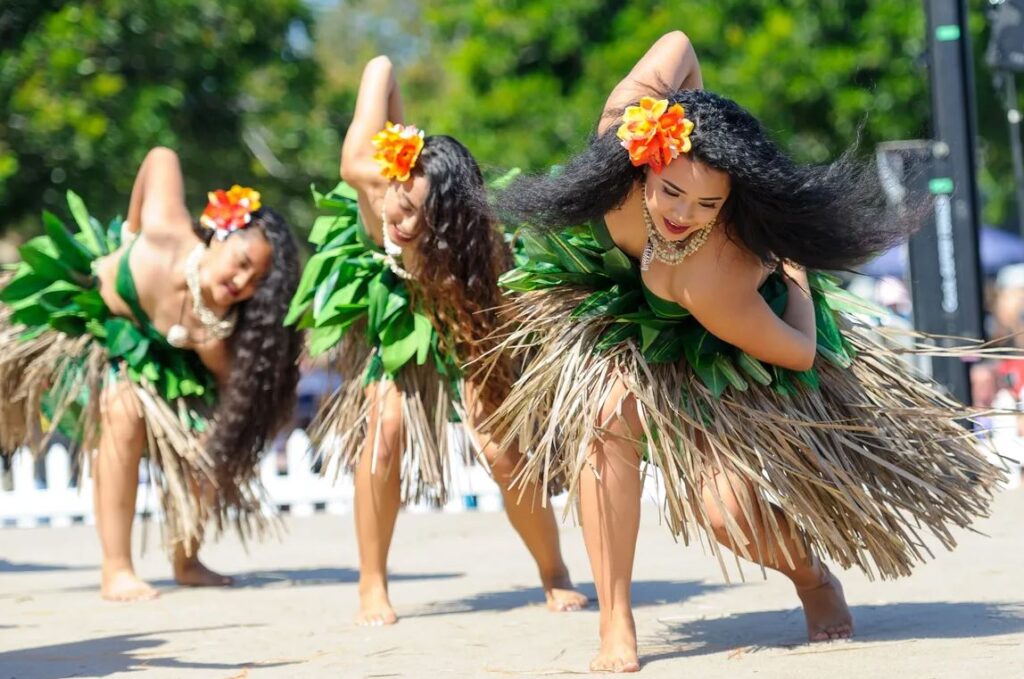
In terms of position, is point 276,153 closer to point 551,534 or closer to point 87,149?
point 87,149

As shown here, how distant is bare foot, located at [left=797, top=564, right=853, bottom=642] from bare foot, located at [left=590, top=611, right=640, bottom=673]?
0.44 metres

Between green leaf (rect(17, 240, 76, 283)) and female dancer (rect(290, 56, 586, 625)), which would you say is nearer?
female dancer (rect(290, 56, 586, 625))

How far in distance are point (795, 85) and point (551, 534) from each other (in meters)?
9.59

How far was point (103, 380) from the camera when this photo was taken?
4.82m

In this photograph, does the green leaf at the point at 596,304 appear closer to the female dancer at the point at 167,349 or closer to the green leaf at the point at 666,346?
the green leaf at the point at 666,346

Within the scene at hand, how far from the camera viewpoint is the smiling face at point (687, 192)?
9.86 ft

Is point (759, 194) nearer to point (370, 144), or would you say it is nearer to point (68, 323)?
point (370, 144)

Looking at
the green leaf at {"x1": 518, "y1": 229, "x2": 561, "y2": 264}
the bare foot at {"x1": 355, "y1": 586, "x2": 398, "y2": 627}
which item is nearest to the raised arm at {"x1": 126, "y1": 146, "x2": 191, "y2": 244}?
the bare foot at {"x1": 355, "y1": 586, "x2": 398, "y2": 627}

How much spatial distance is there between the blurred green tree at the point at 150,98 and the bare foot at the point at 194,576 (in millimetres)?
5213

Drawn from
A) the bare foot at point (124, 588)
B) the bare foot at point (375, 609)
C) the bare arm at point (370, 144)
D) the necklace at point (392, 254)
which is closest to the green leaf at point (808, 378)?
the necklace at point (392, 254)

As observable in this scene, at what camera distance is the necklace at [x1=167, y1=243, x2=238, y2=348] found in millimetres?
4629

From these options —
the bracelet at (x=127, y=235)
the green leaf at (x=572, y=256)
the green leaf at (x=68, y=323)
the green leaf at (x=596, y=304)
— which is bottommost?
the green leaf at (x=596, y=304)

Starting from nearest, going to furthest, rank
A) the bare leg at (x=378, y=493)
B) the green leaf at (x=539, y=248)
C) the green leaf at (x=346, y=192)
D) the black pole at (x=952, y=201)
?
the green leaf at (x=539, y=248) → the bare leg at (x=378, y=493) → the green leaf at (x=346, y=192) → the black pole at (x=952, y=201)

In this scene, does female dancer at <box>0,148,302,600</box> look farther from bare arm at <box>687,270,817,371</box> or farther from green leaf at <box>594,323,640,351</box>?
bare arm at <box>687,270,817,371</box>
